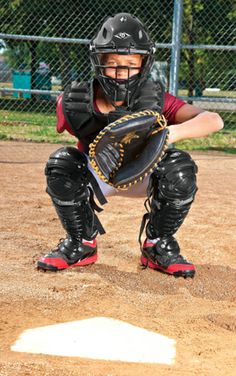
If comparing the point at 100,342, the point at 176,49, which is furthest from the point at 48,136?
the point at 100,342

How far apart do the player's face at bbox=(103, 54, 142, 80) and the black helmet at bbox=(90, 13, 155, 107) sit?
0.02 meters

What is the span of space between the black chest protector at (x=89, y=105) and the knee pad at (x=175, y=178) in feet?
0.92

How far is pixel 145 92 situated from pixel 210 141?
843cm

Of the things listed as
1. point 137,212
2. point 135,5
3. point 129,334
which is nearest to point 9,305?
point 129,334

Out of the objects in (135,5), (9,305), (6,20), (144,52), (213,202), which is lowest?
(6,20)

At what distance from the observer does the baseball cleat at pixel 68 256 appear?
381 cm

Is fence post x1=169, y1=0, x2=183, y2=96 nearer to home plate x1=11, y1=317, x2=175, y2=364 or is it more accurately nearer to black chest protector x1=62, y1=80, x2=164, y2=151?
black chest protector x1=62, y1=80, x2=164, y2=151

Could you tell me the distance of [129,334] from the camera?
2.80m

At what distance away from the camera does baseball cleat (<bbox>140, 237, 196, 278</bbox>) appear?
3.77 m

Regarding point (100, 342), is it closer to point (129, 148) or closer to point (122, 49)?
point (129, 148)

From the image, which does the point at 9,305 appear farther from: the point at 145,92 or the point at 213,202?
the point at 213,202

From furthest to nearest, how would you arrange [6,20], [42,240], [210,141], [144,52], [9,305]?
1. [6,20]
2. [210,141]
3. [42,240]
4. [144,52]
5. [9,305]

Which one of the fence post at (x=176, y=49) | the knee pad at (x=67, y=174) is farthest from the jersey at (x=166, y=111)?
the fence post at (x=176, y=49)

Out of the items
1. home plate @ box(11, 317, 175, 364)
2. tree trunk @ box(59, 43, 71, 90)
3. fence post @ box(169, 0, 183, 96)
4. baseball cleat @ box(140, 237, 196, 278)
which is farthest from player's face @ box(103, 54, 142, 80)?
tree trunk @ box(59, 43, 71, 90)
